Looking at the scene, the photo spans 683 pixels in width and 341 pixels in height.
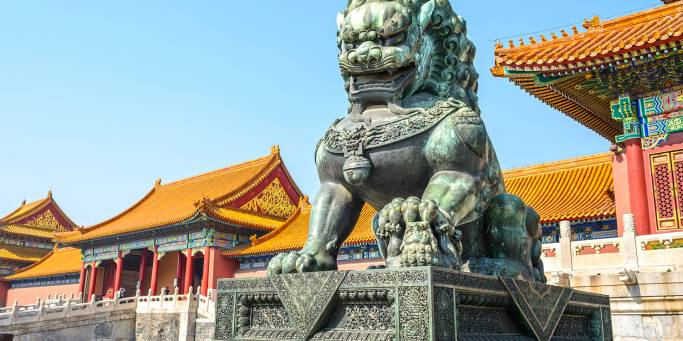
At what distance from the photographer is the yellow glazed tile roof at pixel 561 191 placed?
53.8ft

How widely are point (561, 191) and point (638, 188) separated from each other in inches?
288

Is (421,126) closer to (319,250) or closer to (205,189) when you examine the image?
(319,250)

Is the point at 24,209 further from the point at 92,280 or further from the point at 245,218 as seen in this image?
the point at 245,218

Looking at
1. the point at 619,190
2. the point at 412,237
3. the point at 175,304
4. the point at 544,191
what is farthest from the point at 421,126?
the point at 175,304

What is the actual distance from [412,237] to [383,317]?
38 centimetres

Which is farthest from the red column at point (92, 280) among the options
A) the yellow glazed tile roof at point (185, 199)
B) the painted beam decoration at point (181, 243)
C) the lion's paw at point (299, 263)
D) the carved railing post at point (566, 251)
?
the lion's paw at point (299, 263)

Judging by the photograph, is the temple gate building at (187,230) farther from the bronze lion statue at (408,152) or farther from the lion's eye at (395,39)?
the lion's eye at (395,39)

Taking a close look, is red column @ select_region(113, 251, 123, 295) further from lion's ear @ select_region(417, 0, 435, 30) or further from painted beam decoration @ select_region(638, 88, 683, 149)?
lion's ear @ select_region(417, 0, 435, 30)

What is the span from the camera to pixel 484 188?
3309mm

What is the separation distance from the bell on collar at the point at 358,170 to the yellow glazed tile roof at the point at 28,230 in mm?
42810

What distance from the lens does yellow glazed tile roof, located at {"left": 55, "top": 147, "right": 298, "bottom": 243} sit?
28.2 metres

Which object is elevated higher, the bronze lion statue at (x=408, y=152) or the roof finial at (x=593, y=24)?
the roof finial at (x=593, y=24)

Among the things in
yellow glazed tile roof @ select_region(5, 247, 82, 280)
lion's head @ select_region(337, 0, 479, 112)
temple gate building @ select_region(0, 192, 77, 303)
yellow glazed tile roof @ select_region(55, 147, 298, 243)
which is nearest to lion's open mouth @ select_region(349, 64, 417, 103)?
lion's head @ select_region(337, 0, 479, 112)

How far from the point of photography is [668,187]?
11.3 metres
